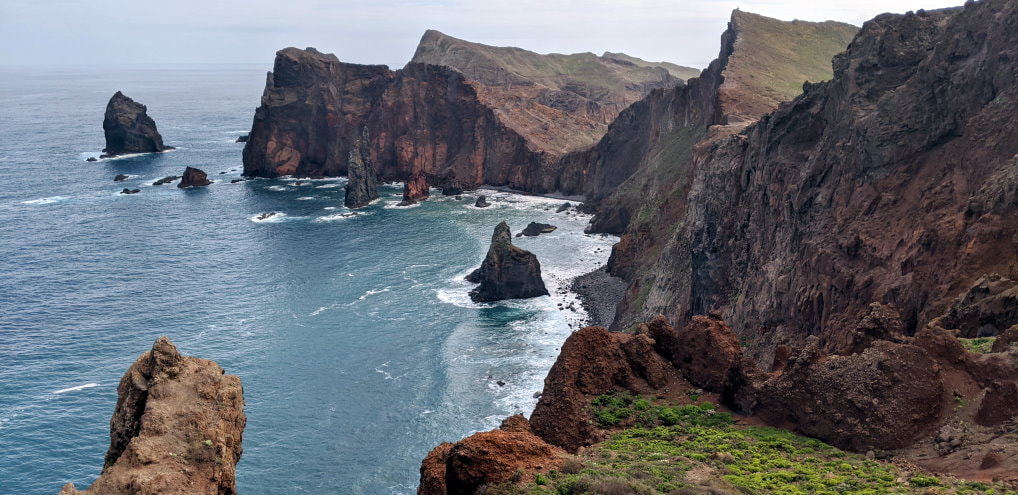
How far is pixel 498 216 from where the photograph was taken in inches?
5635

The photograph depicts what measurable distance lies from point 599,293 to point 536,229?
32.7m

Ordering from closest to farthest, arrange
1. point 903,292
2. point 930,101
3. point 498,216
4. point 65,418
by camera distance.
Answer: point 903,292 < point 930,101 < point 65,418 < point 498,216

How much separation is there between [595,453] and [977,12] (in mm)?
39031

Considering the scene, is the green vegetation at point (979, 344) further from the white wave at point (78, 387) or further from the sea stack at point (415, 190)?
the sea stack at point (415, 190)

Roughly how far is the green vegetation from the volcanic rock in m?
94.4

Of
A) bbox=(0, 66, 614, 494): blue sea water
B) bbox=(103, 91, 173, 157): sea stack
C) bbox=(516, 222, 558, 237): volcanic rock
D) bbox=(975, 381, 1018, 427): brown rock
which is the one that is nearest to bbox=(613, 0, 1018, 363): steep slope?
bbox=(975, 381, 1018, 427): brown rock

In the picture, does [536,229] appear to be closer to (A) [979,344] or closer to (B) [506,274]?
(B) [506,274]

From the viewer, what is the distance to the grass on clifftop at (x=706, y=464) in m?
24.8

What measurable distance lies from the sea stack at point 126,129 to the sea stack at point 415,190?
272 feet

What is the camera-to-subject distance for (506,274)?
315ft

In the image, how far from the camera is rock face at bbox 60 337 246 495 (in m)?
21.6

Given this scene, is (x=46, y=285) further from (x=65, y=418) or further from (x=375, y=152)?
(x=375, y=152)

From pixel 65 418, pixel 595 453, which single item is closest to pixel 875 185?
pixel 595 453

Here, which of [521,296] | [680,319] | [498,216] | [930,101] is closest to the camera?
[930,101]
